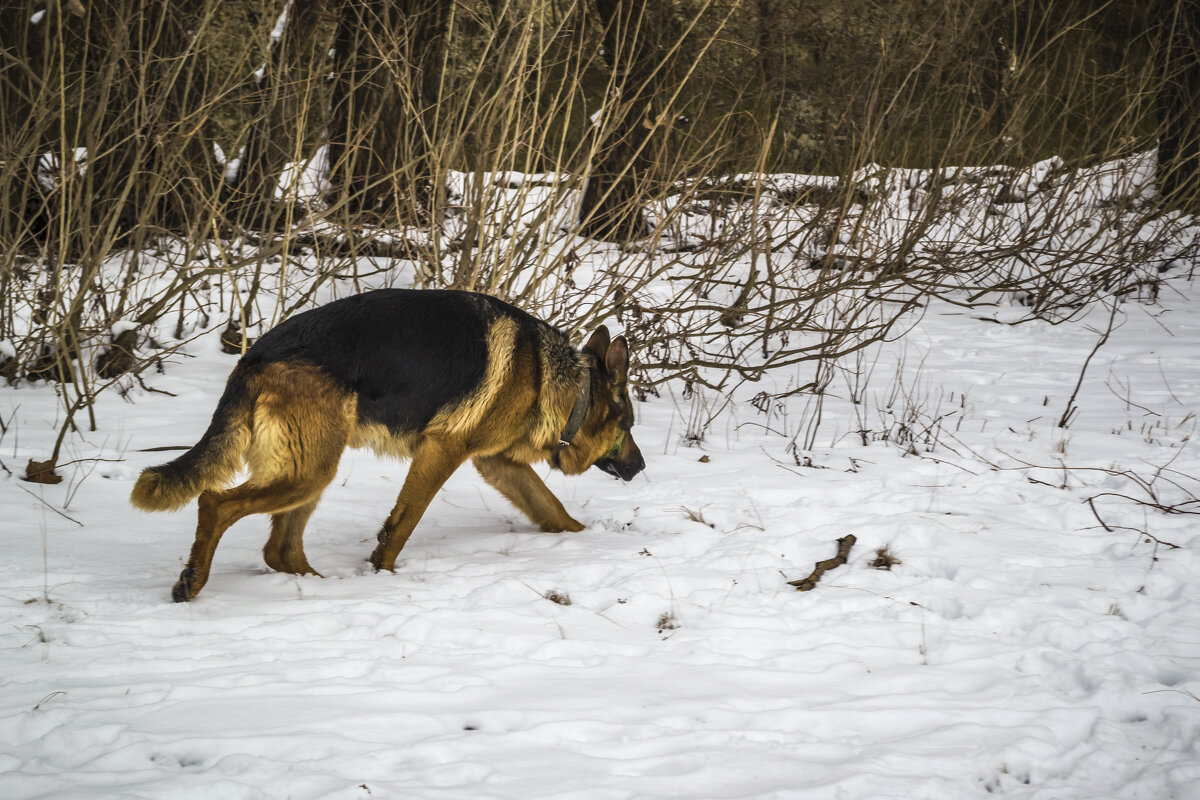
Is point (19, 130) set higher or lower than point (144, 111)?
lower

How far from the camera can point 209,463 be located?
13.3ft

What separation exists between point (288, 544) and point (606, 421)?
1.93 meters

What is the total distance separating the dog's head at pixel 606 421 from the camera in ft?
17.5

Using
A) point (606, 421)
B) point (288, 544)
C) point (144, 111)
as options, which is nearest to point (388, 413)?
point (288, 544)

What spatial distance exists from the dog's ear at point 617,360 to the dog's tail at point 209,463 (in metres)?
2.08

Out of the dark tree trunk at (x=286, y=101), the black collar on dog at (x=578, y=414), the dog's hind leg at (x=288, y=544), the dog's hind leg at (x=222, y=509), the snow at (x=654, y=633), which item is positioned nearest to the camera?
the snow at (x=654, y=633)

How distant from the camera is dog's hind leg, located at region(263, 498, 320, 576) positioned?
14.6ft

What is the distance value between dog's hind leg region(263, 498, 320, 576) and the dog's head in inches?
59.2

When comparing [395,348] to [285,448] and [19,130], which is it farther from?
[19,130]

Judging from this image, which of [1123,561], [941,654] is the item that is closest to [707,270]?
[1123,561]

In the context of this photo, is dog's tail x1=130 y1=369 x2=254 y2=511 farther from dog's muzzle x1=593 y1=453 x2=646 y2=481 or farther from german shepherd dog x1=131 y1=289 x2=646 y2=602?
dog's muzzle x1=593 y1=453 x2=646 y2=481

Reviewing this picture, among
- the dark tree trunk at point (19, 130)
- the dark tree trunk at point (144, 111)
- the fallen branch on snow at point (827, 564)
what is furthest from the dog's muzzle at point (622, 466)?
the dark tree trunk at point (19, 130)

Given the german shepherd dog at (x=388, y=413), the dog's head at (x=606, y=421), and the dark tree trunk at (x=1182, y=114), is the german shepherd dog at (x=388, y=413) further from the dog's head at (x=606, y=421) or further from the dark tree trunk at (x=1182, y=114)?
the dark tree trunk at (x=1182, y=114)

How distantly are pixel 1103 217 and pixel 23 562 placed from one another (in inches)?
410
